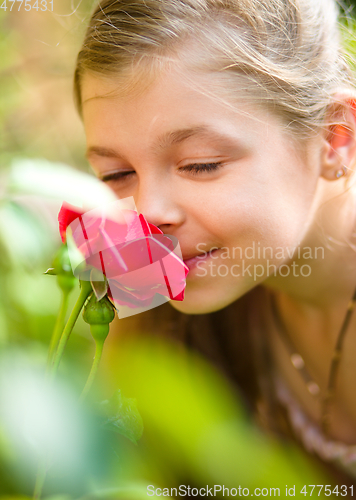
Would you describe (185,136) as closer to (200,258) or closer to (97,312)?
(200,258)

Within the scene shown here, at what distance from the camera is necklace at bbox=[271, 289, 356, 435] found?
96cm

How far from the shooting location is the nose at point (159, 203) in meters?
0.58

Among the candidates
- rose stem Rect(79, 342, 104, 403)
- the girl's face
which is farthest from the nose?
rose stem Rect(79, 342, 104, 403)

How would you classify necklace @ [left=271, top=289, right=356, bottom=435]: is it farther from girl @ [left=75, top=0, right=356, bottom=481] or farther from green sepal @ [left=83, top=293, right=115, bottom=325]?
green sepal @ [left=83, top=293, right=115, bottom=325]

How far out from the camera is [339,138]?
0.74 meters

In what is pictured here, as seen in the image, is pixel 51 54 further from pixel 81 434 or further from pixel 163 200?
pixel 81 434

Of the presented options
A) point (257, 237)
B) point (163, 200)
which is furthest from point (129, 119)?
point (257, 237)

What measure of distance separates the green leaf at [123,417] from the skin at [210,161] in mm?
265

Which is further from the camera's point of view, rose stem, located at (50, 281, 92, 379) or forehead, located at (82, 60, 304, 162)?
forehead, located at (82, 60, 304, 162)

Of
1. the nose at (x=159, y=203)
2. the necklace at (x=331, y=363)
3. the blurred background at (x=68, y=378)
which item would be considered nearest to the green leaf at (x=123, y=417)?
the blurred background at (x=68, y=378)

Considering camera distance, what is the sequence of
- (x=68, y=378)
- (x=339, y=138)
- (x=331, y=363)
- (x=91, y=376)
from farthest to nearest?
(x=331, y=363) < (x=339, y=138) < (x=68, y=378) < (x=91, y=376)

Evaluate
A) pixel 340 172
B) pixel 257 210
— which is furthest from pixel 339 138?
pixel 257 210

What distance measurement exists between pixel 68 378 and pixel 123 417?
0.15m

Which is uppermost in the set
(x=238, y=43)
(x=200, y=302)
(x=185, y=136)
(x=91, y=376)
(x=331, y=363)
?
(x=238, y=43)
